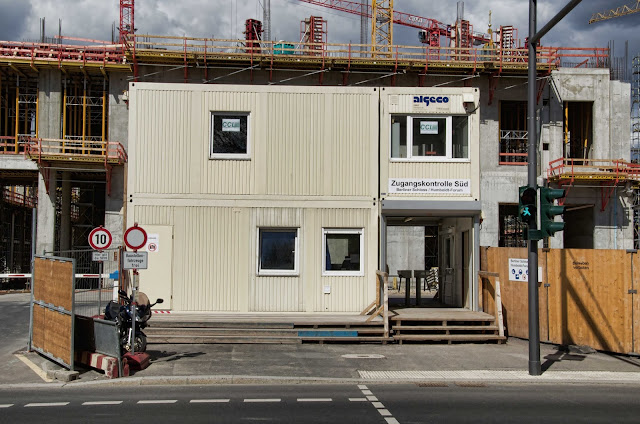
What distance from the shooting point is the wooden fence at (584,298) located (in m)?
15.1

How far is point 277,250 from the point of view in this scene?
18109mm

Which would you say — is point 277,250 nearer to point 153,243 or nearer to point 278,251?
point 278,251

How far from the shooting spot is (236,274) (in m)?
17.8

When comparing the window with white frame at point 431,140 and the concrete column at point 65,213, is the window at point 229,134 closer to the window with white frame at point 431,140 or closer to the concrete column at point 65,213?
the window with white frame at point 431,140

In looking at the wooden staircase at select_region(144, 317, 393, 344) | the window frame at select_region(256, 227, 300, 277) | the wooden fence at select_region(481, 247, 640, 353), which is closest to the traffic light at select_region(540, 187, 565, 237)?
the wooden fence at select_region(481, 247, 640, 353)

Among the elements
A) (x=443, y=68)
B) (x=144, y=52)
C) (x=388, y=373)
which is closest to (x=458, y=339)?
(x=388, y=373)

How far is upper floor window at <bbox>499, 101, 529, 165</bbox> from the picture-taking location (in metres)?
38.2

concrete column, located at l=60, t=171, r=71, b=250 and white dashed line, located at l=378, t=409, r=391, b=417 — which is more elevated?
concrete column, located at l=60, t=171, r=71, b=250

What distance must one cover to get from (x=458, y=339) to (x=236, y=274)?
615 centimetres

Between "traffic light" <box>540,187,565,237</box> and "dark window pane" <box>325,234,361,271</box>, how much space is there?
663 centimetres

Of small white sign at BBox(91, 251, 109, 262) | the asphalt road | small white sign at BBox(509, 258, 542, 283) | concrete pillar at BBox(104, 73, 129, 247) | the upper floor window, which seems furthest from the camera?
the upper floor window

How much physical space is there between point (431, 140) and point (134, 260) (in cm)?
914

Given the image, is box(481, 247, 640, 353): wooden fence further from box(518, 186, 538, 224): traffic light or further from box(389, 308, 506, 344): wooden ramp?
box(518, 186, 538, 224): traffic light

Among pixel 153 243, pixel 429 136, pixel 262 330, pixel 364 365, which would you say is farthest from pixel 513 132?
pixel 364 365
